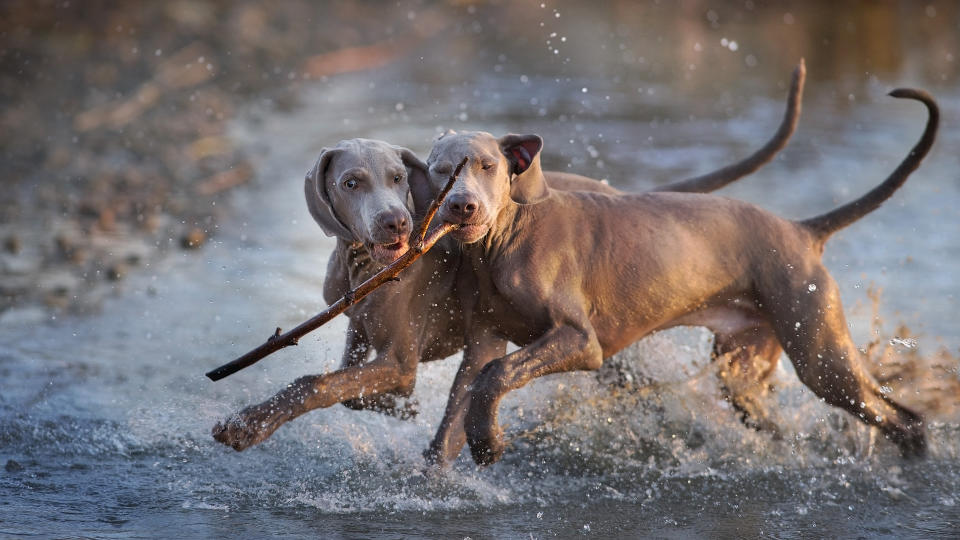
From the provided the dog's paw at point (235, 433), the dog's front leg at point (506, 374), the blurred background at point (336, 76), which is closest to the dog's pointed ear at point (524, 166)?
the dog's front leg at point (506, 374)

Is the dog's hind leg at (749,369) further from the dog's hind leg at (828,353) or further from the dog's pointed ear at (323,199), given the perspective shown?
the dog's pointed ear at (323,199)

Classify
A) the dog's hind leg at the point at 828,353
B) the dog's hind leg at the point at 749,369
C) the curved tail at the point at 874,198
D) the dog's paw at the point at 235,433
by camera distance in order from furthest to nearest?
the dog's hind leg at the point at 749,369
the curved tail at the point at 874,198
the dog's hind leg at the point at 828,353
the dog's paw at the point at 235,433

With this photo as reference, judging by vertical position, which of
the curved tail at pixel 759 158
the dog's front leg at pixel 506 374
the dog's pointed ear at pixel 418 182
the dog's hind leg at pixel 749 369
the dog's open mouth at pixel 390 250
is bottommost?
the dog's hind leg at pixel 749 369

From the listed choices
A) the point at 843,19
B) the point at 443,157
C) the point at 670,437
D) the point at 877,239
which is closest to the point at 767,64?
the point at 843,19

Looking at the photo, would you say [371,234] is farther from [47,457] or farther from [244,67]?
[244,67]

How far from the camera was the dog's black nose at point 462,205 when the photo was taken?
14.7ft

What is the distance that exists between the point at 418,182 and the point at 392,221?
0.40 meters

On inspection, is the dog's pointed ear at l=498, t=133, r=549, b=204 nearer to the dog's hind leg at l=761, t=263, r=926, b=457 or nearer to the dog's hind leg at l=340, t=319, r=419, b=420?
the dog's hind leg at l=340, t=319, r=419, b=420

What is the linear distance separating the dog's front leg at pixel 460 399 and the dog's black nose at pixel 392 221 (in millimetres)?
859

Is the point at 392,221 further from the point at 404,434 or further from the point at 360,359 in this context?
the point at 404,434

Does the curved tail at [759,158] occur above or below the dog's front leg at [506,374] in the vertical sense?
above

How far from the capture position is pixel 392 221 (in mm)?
4477

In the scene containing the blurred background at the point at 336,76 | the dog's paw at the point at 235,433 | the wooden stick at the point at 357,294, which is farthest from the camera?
the blurred background at the point at 336,76

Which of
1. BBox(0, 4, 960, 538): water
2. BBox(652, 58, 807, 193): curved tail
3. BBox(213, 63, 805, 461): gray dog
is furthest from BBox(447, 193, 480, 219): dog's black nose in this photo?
BBox(652, 58, 807, 193): curved tail
